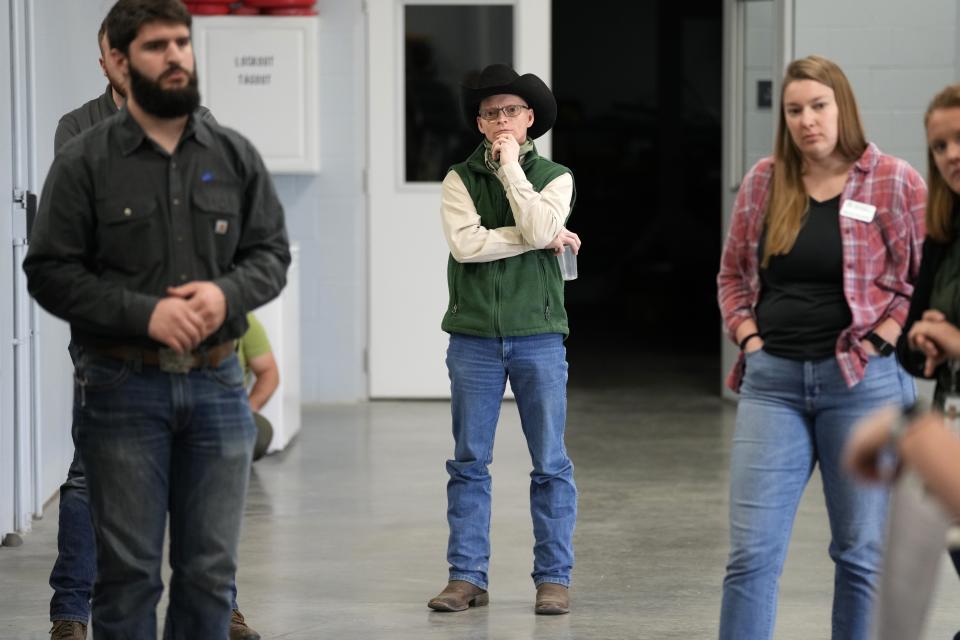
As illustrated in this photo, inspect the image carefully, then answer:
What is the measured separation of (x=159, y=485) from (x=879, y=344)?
1.56 m

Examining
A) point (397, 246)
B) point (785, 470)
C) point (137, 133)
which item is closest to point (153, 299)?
point (137, 133)

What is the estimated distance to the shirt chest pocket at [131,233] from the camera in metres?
3.07

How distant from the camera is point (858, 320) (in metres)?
3.35

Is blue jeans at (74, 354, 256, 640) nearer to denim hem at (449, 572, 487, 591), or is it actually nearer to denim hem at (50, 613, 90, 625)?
denim hem at (50, 613, 90, 625)

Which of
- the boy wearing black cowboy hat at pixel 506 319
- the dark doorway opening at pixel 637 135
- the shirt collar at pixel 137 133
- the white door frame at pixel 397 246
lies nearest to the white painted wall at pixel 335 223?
the white door frame at pixel 397 246

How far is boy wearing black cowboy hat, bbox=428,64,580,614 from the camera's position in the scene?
14.6ft

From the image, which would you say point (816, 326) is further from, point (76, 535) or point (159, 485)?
point (76, 535)

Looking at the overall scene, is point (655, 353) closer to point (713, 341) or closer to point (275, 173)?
point (713, 341)

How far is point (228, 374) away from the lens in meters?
3.18

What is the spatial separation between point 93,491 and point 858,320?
1.65m

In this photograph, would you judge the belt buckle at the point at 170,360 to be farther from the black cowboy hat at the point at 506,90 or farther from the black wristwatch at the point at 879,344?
the black cowboy hat at the point at 506,90

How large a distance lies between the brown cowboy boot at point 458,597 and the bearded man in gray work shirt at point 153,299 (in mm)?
1490

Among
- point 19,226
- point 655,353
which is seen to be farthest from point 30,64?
point 655,353

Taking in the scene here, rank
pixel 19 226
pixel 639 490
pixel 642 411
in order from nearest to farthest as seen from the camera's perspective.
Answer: pixel 19 226 → pixel 639 490 → pixel 642 411
